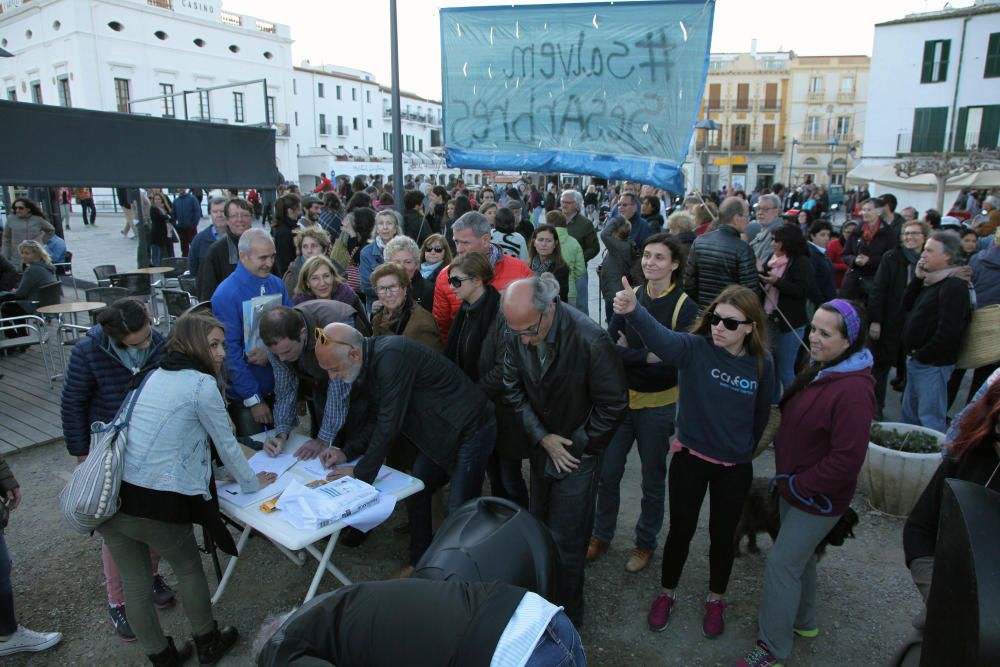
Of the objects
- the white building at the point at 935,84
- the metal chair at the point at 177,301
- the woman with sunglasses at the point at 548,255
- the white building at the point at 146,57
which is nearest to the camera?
the woman with sunglasses at the point at 548,255

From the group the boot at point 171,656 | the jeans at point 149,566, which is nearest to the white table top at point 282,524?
the jeans at point 149,566

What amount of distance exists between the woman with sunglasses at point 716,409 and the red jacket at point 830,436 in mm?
196

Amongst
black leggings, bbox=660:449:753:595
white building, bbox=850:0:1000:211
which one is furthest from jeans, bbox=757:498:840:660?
white building, bbox=850:0:1000:211

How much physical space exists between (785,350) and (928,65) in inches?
1260

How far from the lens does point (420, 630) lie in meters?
1.47

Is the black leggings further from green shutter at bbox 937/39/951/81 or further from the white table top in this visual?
green shutter at bbox 937/39/951/81

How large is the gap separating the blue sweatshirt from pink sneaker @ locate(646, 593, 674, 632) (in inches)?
33.0

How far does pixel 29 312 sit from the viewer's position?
7.34m

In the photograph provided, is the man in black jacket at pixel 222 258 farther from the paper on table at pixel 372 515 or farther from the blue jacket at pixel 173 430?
the paper on table at pixel 372 515

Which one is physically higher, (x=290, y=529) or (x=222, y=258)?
(x=222, y=258)

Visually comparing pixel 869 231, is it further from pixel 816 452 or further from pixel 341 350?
pixel 341 350

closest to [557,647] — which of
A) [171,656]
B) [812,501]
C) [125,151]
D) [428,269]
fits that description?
[812,501]

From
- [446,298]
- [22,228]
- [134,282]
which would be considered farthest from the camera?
[22,228]

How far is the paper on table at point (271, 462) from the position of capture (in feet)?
10.6
